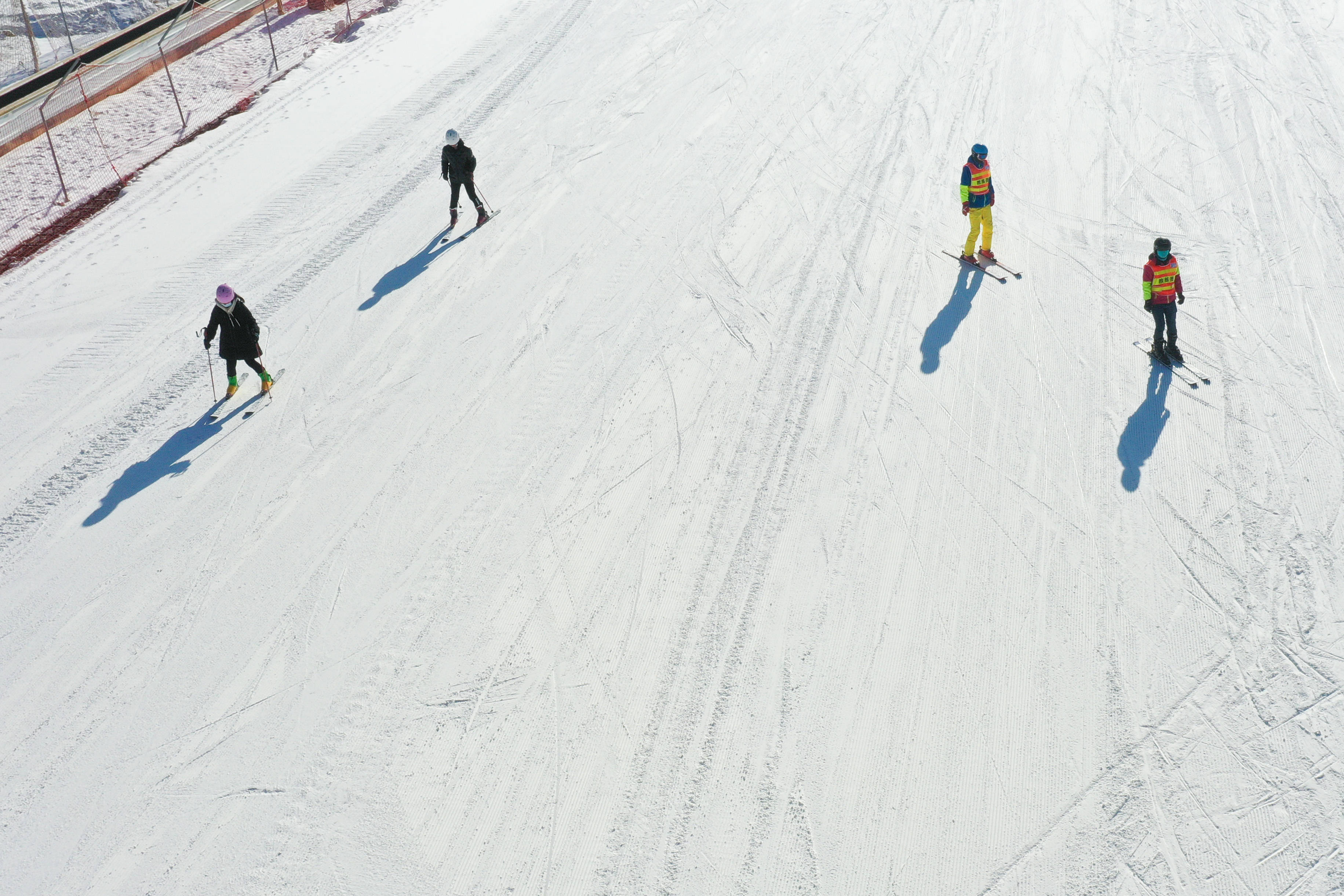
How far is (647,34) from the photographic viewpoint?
59.7ft

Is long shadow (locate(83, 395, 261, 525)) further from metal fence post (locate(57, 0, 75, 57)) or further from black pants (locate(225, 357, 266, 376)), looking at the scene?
metal fence post (locate(57, 0, 75, 57))

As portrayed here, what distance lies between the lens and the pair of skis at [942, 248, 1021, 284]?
11320 mm

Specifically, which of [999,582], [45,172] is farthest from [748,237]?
[45,172]

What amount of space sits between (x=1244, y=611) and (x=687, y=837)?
4738 millimetres

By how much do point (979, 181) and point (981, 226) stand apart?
2.34 feet

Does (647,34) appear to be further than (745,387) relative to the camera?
Yes

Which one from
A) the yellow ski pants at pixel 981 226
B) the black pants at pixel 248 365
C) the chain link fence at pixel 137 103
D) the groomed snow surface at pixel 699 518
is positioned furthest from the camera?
the chain link fence at pixel 137 103

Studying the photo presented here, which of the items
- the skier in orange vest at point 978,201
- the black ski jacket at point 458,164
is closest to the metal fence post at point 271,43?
the black ski jacket at point 458,164

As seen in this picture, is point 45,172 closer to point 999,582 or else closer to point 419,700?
point 419,700

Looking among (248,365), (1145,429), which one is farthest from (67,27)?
(1145,429)

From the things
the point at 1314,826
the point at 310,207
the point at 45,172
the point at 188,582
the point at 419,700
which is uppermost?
the point at 45,172

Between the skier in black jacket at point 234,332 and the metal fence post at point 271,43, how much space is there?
33.8 feet

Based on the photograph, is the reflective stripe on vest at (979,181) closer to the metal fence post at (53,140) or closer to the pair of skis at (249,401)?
the pair of skis at (249,401)

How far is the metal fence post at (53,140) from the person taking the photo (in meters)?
14.4
